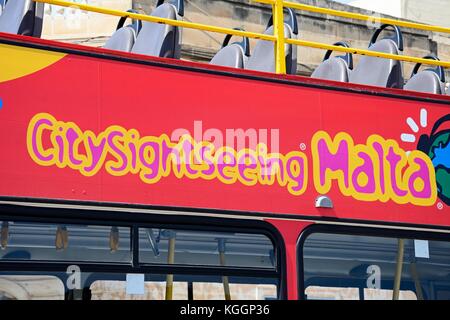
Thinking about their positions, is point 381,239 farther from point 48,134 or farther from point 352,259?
point 48,134

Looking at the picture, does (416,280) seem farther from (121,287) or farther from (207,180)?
(121,287)

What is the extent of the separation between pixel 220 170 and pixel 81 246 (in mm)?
1110

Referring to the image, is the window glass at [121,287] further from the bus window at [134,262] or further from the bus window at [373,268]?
the bus window at [373,268]

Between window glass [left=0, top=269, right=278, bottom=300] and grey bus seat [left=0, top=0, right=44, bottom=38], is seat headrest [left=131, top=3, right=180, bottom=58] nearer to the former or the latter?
grey bus seat [left=0, top=0, right=44, bottom=38]

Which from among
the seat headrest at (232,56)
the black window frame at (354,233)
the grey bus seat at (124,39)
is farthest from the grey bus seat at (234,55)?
the black window frame at (354,233)

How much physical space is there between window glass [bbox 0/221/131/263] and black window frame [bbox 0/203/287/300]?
0.11 ft

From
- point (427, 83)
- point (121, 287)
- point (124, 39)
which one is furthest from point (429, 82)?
point (121, 287)

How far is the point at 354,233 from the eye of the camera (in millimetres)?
6590

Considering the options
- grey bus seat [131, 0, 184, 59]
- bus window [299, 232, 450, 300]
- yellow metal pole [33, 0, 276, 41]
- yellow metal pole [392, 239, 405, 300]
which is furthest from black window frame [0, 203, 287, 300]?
grey bus seat [131, 0, 184, 59]

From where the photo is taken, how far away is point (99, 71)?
608 cm

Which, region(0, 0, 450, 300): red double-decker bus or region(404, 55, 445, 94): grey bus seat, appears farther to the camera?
region(404, 55, 445, 94): grey bus seat

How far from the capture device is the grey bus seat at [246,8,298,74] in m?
7.60

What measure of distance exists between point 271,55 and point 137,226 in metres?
2.53

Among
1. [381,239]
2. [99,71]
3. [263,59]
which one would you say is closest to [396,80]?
[263,59]
